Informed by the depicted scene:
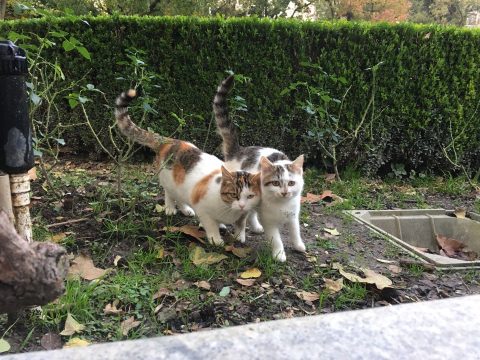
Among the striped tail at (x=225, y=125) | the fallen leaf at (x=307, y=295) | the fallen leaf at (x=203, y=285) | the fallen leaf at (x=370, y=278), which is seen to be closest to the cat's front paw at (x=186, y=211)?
the striped tail at (x=225, y=125)

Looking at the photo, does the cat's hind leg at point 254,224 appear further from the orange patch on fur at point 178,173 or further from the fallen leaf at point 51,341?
the fallen leaf at point 51,341

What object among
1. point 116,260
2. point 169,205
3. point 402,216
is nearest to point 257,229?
point 169,205

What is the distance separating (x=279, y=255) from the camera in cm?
293

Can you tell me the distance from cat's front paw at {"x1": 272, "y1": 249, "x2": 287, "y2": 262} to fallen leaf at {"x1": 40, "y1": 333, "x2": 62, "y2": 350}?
144cm

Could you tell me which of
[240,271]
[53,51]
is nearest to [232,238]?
[240,271]

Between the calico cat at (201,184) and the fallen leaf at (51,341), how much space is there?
137 centimetres

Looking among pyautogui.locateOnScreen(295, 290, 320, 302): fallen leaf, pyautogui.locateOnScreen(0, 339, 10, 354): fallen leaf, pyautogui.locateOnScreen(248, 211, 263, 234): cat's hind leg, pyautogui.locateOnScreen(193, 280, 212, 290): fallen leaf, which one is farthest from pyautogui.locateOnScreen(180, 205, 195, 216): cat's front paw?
pyautogui.locateOnScreen(0, 339, 10, 354): fallen leaf

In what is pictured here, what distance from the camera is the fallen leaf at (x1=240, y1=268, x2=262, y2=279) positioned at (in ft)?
8.77

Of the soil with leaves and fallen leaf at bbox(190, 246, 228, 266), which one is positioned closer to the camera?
the soil with leaves

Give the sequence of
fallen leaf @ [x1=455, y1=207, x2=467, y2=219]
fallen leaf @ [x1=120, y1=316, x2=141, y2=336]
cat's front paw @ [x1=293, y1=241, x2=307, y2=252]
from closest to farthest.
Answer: fallen leaf @ [x1=120, y1=316, x2=141, y2=336], cat's front paw @ [x1=293, y1=241, x2=307, y2=252], fallen leaf @ [x1=455, y1=207, x2=467, y2=219]

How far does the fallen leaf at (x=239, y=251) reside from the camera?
9.73 ft

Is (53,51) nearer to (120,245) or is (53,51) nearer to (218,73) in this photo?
(218,73)

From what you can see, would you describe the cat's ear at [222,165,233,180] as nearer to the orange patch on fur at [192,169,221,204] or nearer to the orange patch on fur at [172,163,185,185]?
the orange patch on fur at [192,169,221,204]

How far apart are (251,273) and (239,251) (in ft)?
1.03
